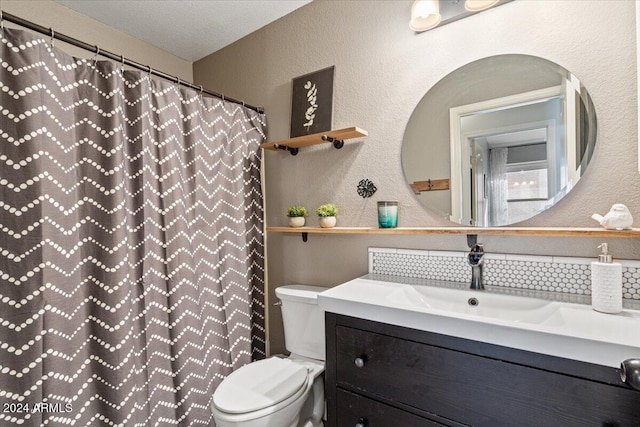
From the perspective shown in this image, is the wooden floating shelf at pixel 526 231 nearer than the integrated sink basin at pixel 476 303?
Yes

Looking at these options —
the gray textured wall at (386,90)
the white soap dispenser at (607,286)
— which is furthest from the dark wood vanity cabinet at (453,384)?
the gray textured wall at (386,90)

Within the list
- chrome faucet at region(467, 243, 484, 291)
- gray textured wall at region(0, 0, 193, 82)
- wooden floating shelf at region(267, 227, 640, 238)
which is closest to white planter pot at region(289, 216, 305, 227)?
wooden floating shelf at region(267, 227, 640, 238)

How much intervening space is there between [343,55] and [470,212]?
3.68 feet

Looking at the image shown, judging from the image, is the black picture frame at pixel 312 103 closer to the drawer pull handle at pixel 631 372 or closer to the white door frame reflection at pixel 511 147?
the white door frame reflection at pixel 511 147

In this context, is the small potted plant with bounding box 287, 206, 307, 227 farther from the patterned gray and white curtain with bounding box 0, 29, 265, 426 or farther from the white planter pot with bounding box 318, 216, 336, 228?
the patterned gray and white curtain with bounding box 0, 29, 265, 426

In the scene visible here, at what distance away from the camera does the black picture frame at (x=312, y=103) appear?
5.87ft

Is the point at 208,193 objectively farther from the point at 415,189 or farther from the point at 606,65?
the point at 606,65

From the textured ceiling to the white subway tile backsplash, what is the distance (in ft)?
5.43

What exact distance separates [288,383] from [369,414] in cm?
43

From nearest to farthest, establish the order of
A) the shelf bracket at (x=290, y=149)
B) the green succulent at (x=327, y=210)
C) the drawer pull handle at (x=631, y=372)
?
the drawer pull handle at (x=631, y=372) < the green succulent at (x=327, y=210) < the shelf bracket at (x=290, y=149)

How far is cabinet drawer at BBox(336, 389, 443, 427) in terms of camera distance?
1010mm

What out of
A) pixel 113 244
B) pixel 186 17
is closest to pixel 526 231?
pixel 113 244

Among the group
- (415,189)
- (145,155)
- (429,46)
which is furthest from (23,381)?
(429,46)

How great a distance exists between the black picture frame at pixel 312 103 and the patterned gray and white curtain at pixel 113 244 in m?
0.36
